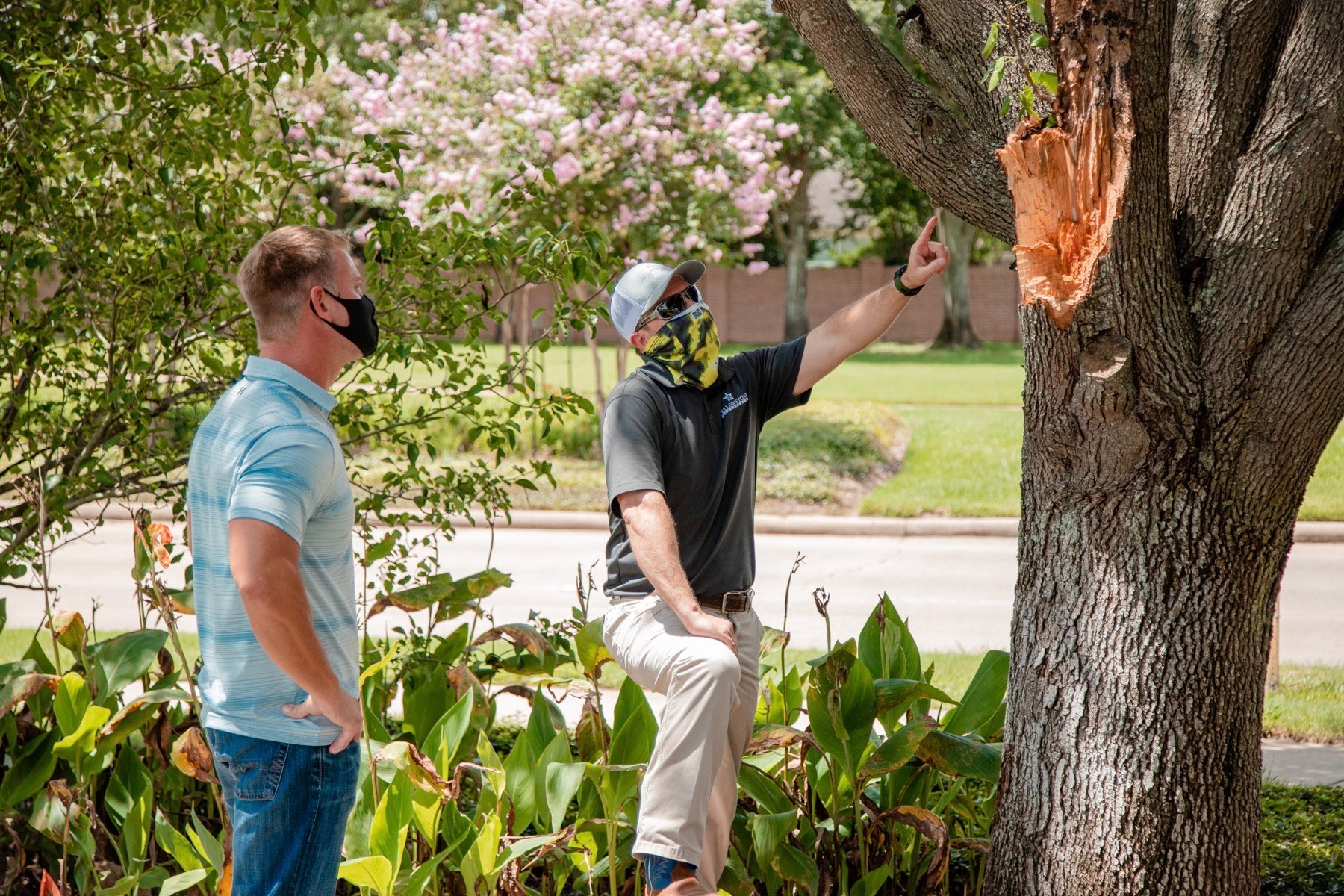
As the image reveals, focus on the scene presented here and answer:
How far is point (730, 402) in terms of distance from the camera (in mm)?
3424

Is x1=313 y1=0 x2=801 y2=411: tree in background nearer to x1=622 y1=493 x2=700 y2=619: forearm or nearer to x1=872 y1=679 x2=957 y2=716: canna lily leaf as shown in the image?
x1=872 y1=679 x2=957 y2=716: canna lily leaf

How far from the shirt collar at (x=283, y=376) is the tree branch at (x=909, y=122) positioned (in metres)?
1.80

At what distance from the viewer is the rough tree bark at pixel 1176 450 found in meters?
2.82

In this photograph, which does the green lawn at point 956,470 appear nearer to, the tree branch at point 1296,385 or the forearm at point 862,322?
Result: the forearm at point 862,322

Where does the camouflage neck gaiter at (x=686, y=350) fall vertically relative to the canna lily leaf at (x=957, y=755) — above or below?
above

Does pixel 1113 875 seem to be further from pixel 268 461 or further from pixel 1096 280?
pixel 268 461

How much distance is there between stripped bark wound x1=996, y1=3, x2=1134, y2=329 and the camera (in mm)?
2607

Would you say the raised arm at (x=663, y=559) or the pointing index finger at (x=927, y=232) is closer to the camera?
the raised arm at (x=663, y=559)

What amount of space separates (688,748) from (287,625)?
1103 mm

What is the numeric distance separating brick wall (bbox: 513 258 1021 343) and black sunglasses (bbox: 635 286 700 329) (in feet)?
117

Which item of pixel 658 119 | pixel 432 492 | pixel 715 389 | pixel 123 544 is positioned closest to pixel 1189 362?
pixel 715 389

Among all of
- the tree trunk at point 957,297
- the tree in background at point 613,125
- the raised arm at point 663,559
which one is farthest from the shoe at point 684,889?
the tree trunk at point 957,297

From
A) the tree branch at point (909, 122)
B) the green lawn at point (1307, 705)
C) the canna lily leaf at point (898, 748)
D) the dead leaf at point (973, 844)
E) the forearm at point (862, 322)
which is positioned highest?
the tree branch at point (909, 122)

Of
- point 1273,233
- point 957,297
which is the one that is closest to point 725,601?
point 1273,233
